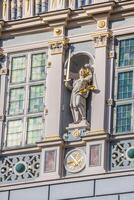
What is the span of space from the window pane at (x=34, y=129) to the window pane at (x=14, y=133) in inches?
9.5

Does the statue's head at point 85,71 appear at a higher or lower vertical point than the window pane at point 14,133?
higher

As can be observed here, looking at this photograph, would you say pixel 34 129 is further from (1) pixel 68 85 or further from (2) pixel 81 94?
(2) pixel 81 94

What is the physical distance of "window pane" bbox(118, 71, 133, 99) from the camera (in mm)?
44406

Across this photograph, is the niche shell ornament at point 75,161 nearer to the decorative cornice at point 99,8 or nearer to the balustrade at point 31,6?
the decorative cornice at point 99,8

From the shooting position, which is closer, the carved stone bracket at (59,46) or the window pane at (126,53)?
the window pane at (126,53)

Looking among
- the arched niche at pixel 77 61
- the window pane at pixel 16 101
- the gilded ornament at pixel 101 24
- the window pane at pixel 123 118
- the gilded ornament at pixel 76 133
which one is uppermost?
the gilded ornament at pixel 101 24

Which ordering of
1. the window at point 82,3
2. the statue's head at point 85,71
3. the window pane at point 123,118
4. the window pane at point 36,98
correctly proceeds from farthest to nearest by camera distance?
the window at point 82,3 → the window pane at point 36,98 → the statue's head at point 85,71 → the window pane at point 123,118

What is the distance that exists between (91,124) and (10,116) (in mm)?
2202

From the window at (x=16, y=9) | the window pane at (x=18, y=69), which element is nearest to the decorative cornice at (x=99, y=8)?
the window at (x=16, y=9)

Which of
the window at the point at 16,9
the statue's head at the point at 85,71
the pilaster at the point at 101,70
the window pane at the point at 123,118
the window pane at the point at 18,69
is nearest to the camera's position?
the window pane at the point at 123,118

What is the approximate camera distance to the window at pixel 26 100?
4516 cm

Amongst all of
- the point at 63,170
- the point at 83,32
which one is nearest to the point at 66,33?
the point at 83,32

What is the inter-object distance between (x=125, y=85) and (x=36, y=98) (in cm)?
221

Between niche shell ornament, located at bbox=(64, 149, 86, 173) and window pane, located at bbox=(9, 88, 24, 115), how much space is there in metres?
1.86
